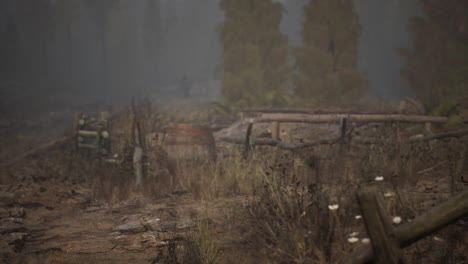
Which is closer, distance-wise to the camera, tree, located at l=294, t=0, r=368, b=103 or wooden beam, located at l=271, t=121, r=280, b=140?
wooden beam, located at l=271, t=121, r=280, b=140

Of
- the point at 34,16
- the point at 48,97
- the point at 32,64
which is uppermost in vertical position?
the point at 34,16

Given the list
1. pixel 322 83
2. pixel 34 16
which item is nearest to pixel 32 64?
pixel 34 16

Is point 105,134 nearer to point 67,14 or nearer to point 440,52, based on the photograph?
point 440,52

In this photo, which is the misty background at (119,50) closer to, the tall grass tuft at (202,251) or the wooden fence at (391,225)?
the tall grass tuft at (202,251)

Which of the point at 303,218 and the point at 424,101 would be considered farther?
the point at 424,101

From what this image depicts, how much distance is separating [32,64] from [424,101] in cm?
3993

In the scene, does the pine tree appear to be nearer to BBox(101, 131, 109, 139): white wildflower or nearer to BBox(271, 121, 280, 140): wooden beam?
BBox(271, 121, 280, 140): wooden beam

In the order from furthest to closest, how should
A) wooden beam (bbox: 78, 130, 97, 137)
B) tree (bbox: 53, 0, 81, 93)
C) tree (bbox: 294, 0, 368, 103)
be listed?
tree (bbox: 53, 0, 81, 93) < tree (bbox: 294, 0, 368, 103) < wooden beam (bbox: 78, 130, 97, 137)

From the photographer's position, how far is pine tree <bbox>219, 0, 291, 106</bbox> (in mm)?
18859

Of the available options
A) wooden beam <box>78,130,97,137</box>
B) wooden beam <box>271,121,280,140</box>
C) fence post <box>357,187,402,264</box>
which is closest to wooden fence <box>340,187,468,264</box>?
fence post <box>357,187,402,264</box>

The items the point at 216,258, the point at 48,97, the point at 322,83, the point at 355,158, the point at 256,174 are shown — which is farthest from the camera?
the point at 48,97

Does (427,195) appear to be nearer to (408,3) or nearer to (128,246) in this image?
(128,246)

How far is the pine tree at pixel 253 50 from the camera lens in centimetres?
1886

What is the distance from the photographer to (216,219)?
4559 mm
